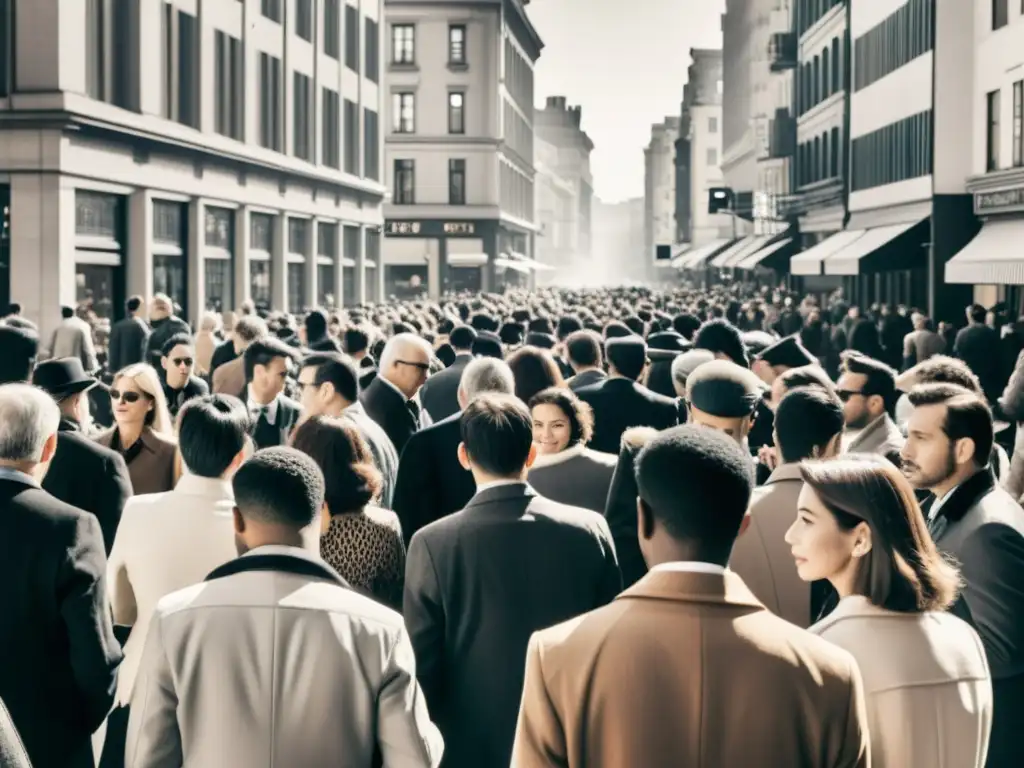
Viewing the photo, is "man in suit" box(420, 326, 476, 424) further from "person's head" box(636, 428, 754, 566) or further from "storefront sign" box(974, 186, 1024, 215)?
"storefront sign" box(974, 186, 1024, 215)

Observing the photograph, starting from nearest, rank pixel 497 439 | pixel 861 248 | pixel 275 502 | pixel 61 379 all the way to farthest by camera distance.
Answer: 1. pixel 275 502
2. pixel 497 439
3. pixel 61 379
4. pixel 861 248

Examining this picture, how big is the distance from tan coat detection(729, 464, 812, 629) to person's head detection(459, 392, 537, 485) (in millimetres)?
905

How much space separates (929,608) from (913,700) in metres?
0.26

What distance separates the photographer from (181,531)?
6414 millimetres

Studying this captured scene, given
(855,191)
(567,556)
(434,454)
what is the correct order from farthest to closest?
1. (855,191)
2. (434,454)
3. (567,556)

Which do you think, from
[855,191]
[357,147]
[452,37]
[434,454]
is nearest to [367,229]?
[357,147]

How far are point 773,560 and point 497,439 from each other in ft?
3.78

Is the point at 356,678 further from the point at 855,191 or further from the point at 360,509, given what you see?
the point at 855,191

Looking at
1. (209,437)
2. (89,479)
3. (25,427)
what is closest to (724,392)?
(209,437)

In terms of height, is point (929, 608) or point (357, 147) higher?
point (357, 147)

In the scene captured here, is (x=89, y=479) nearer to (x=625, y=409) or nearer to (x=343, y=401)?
(x=343, y=401)

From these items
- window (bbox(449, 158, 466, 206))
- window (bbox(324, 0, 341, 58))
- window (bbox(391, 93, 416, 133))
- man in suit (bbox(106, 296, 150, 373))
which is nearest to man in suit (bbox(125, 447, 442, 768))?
man in suit (bbox(106, 296, 150, 373))

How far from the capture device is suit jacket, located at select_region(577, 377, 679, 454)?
10742 millimetres

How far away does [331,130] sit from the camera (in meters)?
54.1
